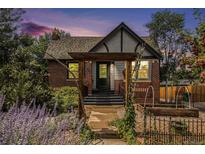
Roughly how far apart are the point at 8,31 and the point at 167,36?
653cm

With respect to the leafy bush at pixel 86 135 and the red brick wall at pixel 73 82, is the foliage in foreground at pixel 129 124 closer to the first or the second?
the leafy bush at pixel 86 135

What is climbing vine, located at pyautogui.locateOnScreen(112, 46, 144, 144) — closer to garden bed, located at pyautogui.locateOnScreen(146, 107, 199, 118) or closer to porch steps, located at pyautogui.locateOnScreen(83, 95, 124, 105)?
garden bed, located at pyautogui.locateOnScreen(146, 107, 199, 118)

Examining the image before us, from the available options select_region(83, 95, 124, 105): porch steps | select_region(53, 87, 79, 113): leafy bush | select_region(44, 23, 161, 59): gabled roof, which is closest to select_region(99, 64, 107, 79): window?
select_region(44, 23, 161, 59): gabled roof

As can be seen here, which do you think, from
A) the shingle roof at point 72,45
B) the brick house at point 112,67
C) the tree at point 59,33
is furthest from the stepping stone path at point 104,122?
the shingle roof at point 72,45

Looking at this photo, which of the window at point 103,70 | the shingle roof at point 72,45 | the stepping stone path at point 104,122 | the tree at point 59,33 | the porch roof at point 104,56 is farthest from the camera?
the shingle roof at point 72,45

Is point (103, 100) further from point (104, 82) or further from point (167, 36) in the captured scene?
point (167, 36)

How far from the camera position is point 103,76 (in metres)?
17.5

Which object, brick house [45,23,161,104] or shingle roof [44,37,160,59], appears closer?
brick house [45,23,161,104]

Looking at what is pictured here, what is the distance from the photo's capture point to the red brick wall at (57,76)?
14.5 meters

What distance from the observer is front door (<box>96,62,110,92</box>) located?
1702 cm

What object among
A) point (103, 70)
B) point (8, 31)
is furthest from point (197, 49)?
point (103, 70)

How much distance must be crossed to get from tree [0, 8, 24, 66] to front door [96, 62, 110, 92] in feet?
17.8

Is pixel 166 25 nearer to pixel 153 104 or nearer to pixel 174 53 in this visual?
pixel 174 53

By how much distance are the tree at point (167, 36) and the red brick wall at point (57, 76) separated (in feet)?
11.2
